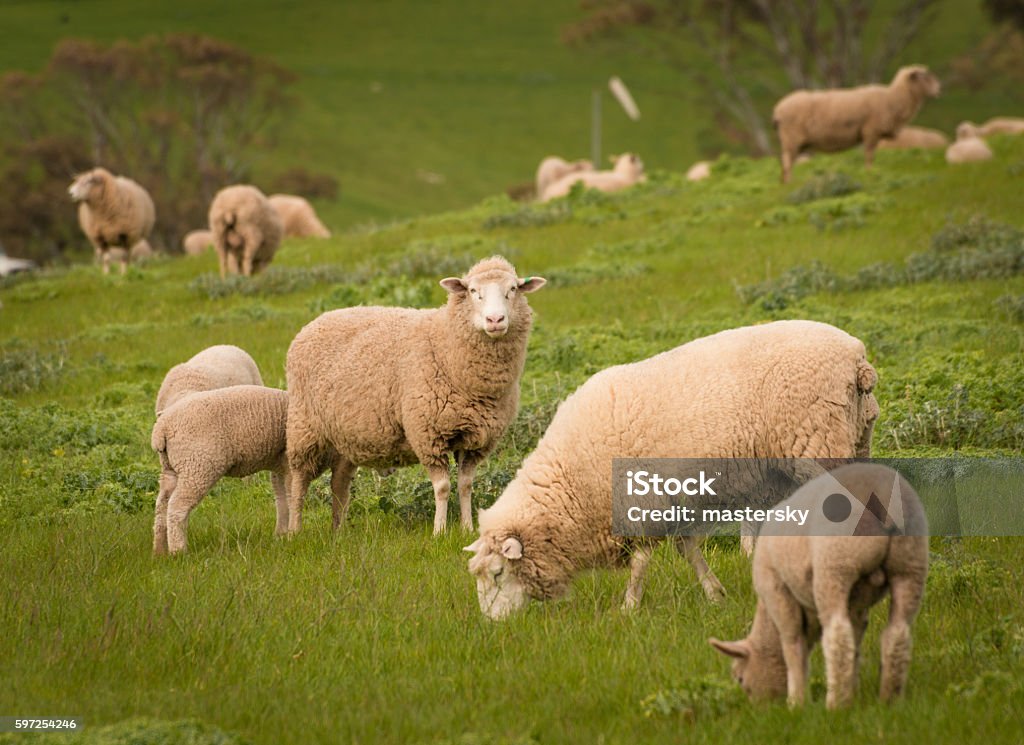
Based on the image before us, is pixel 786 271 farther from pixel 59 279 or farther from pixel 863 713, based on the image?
pixel 59 279

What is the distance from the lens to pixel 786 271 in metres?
15.1

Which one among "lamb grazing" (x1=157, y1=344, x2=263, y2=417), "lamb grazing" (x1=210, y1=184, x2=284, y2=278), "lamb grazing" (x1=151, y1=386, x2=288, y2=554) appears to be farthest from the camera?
"lamb grazing" (x1=210, y1=184, x2=284, y2=278)

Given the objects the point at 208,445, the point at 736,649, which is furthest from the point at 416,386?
the point at 736,649

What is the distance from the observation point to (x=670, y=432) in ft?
21.6

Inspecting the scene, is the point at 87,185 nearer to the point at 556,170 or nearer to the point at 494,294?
the point at 494,294

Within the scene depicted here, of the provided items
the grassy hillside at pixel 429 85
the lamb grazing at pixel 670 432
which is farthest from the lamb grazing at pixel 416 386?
the grassy hillside at pixel 429 85

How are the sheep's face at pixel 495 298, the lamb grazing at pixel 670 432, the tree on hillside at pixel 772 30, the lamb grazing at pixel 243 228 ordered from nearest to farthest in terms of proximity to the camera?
the lamb grazing at pixel 670 432, the sheep's face at pixel 495 298, the lamb grazing at pixel 243 228, the tree on hillside at pixel 772 30

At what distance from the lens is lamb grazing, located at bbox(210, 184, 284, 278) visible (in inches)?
758

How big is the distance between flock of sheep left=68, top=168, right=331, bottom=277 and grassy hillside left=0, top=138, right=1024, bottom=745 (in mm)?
753

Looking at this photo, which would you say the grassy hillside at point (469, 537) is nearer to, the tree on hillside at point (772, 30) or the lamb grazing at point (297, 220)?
the lamb grazing at point (297, 220)

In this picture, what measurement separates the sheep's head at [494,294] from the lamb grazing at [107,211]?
46.9 feet

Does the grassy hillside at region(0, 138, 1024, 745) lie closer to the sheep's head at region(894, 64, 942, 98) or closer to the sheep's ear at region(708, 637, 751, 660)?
the sheep's ear at region(708, 637, 751, 660)

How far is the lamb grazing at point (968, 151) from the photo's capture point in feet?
73.8

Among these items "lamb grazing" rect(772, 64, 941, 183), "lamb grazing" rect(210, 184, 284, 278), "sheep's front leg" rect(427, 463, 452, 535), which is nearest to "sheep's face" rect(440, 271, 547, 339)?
"sheep's front leg" rect(427, 463, 452, 535)
